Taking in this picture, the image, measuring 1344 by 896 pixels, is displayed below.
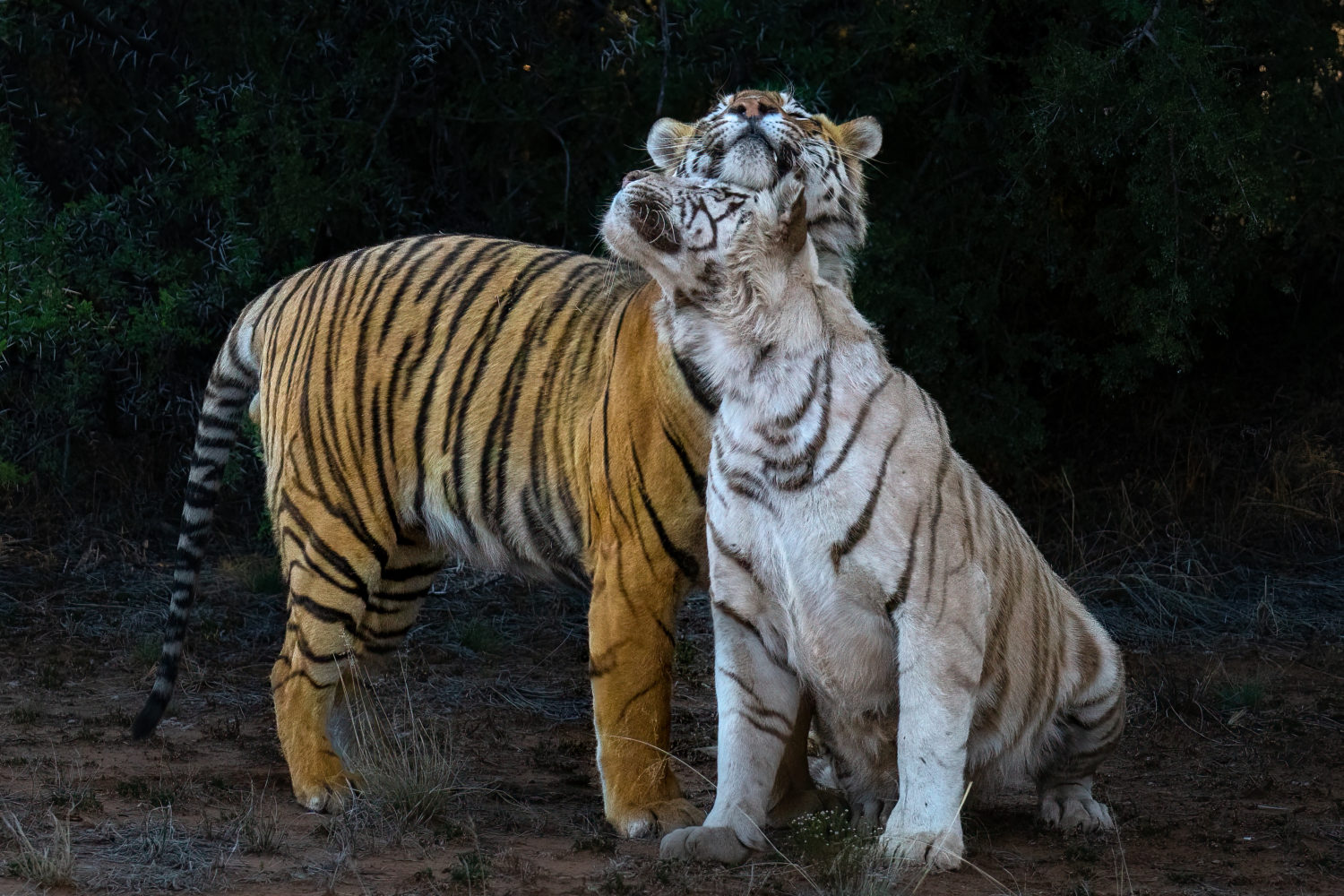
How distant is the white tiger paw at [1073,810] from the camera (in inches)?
160

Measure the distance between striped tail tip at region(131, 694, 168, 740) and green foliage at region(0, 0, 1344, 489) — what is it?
1856 millimetres

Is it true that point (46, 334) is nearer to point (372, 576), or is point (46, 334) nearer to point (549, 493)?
point (372, 576)

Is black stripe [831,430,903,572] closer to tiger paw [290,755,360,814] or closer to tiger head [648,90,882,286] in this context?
tiger head [648,90,882,286]

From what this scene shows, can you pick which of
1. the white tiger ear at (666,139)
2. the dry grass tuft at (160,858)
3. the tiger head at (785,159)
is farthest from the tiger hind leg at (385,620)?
the tiger head at (785,159)

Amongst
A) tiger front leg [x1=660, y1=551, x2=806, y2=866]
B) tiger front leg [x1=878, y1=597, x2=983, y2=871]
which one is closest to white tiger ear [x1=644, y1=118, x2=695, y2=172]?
tiger front leg [x1=660, y1=551, x2=806, y2=866]

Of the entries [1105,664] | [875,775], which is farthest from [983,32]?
[875,775]

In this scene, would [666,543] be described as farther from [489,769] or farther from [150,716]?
[150,716]

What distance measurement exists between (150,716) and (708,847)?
7.30ft

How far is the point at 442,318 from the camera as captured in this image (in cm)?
482

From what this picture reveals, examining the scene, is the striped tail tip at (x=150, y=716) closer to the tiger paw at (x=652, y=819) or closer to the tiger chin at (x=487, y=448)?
the tiger chin at (x=487, y=448)

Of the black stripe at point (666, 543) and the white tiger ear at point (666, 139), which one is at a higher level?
the white tiger ear at point (666, 139)

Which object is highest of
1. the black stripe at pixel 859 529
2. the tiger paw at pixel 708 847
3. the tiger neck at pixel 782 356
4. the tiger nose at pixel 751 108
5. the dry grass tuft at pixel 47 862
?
the tiger nose at pixel 751 108

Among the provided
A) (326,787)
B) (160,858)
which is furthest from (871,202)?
(160,858)

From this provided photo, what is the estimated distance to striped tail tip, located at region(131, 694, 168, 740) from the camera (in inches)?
195
